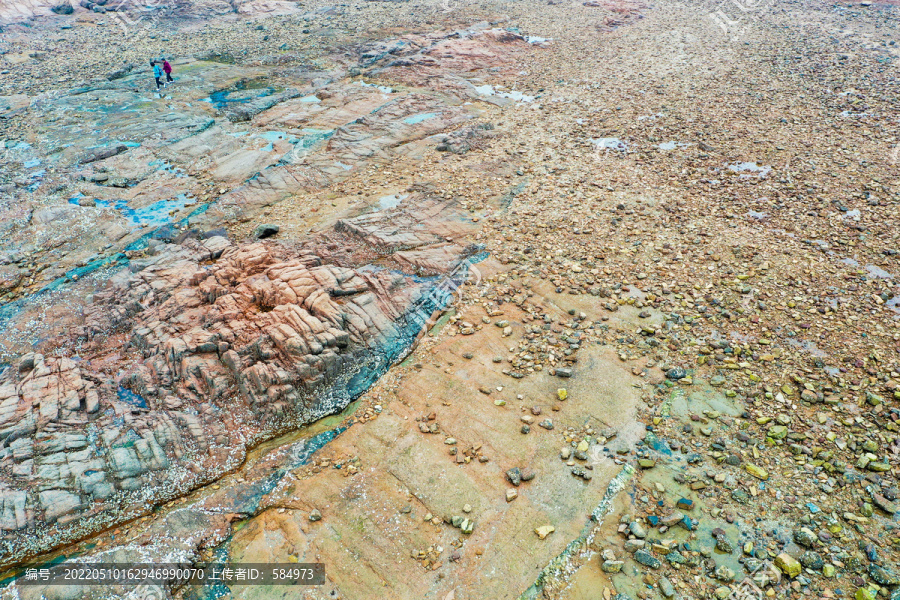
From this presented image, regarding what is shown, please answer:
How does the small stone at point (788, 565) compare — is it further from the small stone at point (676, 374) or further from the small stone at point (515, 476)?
the small stone at point (515, 476)

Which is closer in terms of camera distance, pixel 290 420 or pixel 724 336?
pixel 290 420

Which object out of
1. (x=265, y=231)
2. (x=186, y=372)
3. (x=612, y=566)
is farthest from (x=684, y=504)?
(x=265, y=231)

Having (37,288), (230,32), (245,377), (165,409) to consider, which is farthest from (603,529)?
(230,32)

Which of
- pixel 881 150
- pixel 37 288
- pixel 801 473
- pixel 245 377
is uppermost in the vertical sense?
pixel 881 150

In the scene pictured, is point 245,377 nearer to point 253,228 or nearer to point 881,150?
point 253,228

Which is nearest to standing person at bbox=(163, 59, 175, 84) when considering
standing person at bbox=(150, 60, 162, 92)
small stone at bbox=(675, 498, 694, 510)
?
standing person at bbox=(150, 60, 162, 92)

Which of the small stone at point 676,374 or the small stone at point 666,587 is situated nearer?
the small stone at point 666,587

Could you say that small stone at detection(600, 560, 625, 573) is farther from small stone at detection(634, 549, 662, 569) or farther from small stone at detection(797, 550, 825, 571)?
small stone at detection(797, 550, 825, 571)

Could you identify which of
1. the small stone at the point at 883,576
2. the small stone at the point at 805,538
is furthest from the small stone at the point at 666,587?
the small stone at the point at 883,576
